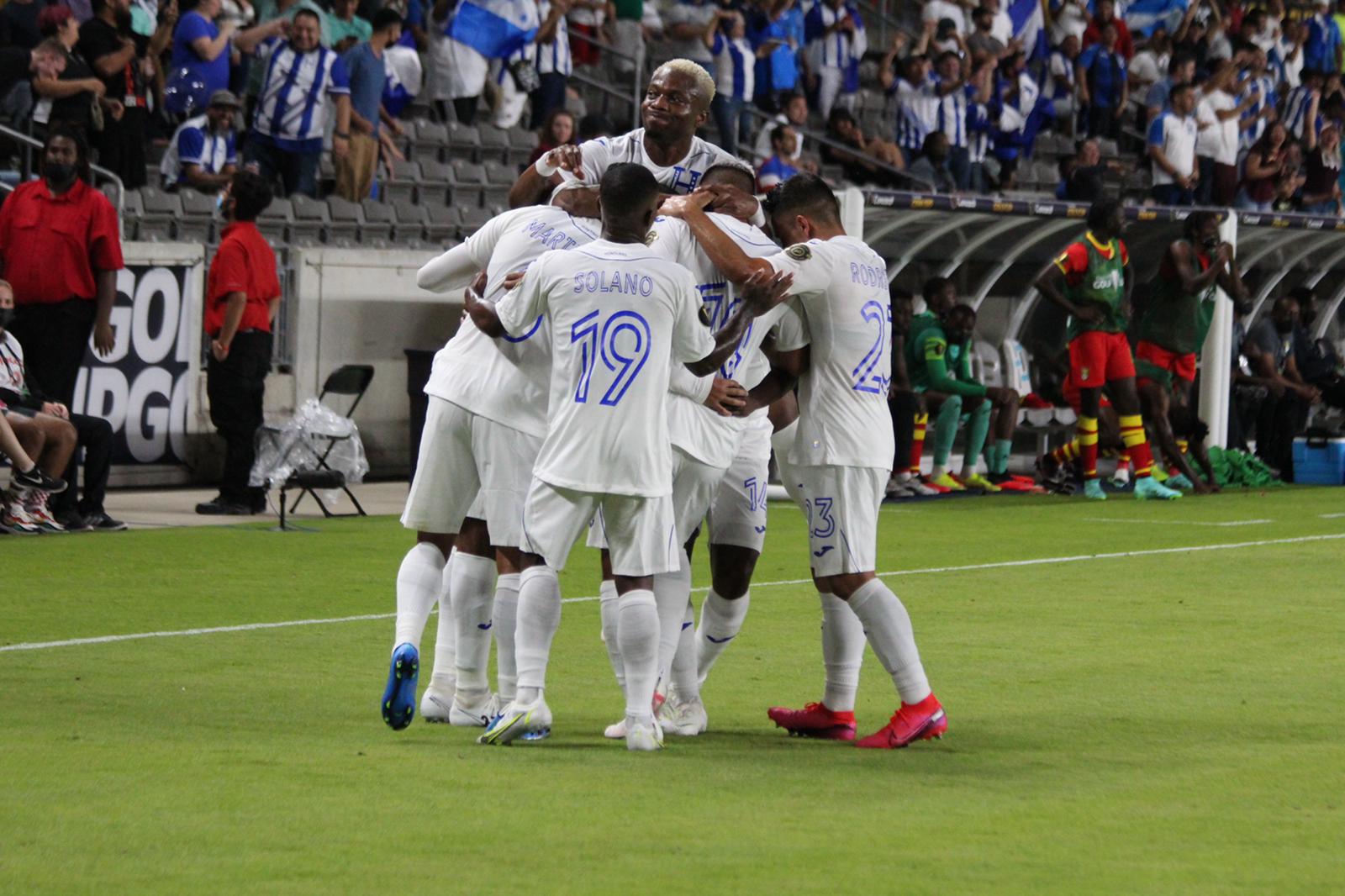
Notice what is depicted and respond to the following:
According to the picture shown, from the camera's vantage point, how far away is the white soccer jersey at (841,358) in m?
6.45

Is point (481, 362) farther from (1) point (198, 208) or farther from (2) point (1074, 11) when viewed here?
(2) point (1074, 11)

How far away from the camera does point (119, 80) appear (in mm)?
16203

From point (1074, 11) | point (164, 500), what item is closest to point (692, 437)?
point (164, 500)

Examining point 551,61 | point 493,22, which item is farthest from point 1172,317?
point 493,22

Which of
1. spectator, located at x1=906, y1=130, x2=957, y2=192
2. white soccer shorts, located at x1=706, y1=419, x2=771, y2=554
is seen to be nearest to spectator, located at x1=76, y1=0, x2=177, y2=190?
spectator, located at x1=906, y1=130, x2=957, y2=192

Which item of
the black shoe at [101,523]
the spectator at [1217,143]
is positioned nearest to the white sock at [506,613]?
the black shoe at [101,523]

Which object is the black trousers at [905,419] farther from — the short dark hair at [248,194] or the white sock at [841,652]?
the white sock at [841,652]

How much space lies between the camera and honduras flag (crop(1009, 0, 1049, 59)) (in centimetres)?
2686

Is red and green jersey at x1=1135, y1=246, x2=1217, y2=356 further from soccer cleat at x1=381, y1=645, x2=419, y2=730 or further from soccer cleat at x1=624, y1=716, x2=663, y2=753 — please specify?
soccer cleat at x1=381, y1=645, x2=419, y2=730

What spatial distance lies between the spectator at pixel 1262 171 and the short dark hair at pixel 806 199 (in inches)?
821

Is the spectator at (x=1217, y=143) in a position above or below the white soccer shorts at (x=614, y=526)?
above

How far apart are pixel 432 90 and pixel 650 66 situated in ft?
11.5

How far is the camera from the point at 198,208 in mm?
16438

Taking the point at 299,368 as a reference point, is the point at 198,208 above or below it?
above
